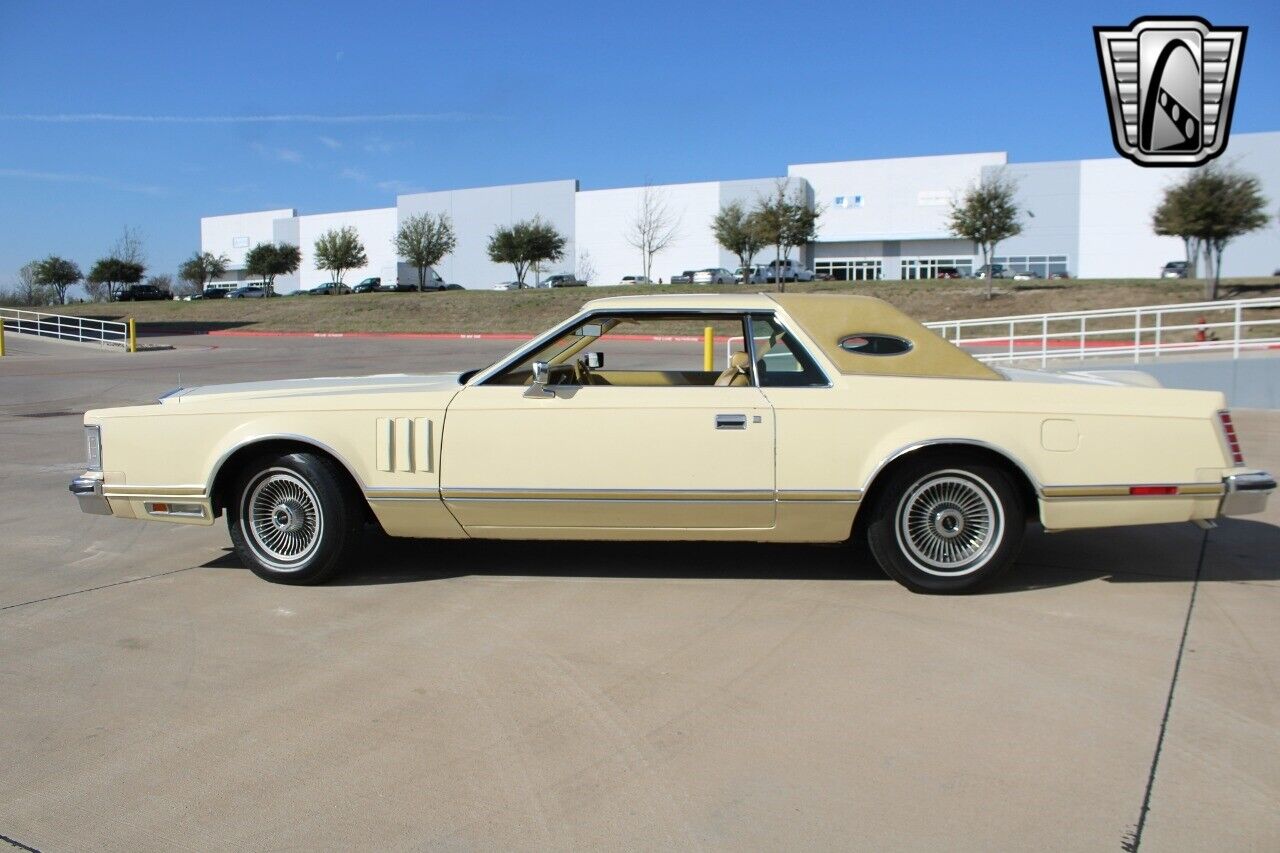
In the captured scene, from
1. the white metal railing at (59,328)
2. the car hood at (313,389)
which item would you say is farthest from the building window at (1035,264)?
the car hood at (313,389)

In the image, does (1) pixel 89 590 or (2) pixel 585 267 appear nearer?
(1) pixel 89 590

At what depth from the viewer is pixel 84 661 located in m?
4.34

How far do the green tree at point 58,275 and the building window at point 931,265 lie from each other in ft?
209

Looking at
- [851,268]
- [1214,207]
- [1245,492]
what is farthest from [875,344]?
[851,268]

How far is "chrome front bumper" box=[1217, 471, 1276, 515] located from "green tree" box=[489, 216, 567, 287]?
67.4 metres

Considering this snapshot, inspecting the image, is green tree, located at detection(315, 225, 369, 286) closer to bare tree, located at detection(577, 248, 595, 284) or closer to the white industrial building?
the white industrial building

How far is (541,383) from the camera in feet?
16.5

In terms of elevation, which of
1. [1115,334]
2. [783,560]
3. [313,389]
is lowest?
[783,560]

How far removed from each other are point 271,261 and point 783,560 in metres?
84.8

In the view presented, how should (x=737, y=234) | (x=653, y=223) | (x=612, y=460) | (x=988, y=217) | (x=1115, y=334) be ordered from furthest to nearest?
1. (x=653, y=223)
2. (x=737, y=234)
3. (x=988, y=217)
4. (x=1115, y=334)
5. (x=612, y=460)

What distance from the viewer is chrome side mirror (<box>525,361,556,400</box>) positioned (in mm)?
4996

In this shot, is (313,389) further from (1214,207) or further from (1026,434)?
(1214,207)

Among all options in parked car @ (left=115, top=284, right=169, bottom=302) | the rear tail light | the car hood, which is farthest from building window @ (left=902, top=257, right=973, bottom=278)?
the car hood

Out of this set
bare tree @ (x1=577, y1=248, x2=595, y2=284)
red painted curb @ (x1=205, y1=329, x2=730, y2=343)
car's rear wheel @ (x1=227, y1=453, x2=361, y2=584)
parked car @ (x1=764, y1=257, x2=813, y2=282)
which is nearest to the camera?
car's rear wheel @ (x1=227, y1=453, x2=361, y2=584)
